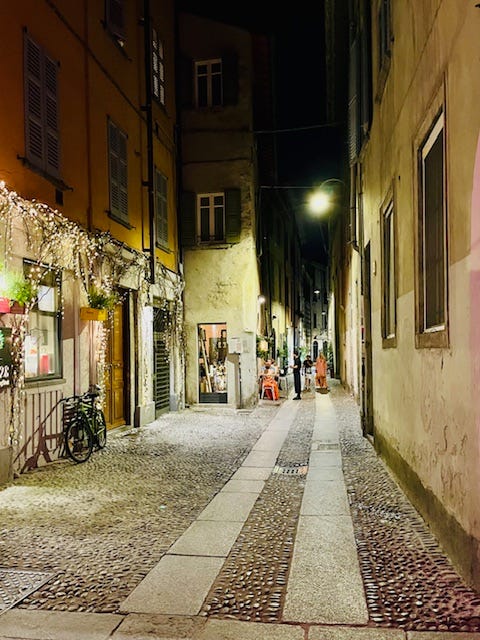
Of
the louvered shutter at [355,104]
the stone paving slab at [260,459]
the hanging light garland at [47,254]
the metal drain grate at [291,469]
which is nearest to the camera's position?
the hanging light garland at [47,254]

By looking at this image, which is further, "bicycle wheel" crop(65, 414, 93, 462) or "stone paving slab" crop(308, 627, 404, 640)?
"bicycle wheel" crop(65, 414, 93, 462)

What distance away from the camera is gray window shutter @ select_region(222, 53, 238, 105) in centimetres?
1600

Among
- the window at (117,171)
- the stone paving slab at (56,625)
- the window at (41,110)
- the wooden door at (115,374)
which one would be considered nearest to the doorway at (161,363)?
the wooden door at (115,374)

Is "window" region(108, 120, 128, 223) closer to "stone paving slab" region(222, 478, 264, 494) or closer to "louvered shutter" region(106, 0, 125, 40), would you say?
"louvered shutter" region(106, 0, 125, 40)

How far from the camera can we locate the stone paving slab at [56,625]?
3.44 metres

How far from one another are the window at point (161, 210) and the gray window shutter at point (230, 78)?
10.5 feet

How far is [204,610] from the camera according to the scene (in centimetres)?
375

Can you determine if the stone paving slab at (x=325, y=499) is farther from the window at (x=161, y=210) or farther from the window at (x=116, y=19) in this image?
the window at (x=116, y=19)

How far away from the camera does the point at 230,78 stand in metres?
16.0

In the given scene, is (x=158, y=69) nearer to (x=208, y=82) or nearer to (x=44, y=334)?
(x=208, y=82)

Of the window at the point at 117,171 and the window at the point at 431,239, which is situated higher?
the window at the point at 117,171

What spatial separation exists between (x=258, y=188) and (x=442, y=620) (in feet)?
51.9

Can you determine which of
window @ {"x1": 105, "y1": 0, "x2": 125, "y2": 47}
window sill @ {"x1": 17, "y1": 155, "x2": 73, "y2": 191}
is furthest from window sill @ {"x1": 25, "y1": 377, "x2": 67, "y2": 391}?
window @ {"x1": 105, "y1": 0, "x2": 125, "y2": 47}

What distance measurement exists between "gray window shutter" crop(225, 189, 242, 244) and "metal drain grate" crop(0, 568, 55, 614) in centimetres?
1250
